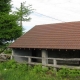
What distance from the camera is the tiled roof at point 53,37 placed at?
58.9ft

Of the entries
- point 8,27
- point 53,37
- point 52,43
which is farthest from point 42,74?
point 8,27

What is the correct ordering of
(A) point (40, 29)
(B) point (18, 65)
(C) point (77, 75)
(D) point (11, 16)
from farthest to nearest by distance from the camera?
(D) point (11, 16), (A) point (40, 29), (B) point (18, 65), (C) point (77, 75)

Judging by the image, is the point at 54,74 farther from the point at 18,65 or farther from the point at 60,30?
the point at 60,30

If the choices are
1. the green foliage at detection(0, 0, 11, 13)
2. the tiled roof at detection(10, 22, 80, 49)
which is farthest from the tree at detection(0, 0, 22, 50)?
the tiled roof at detection(10, 22, 80, 49)

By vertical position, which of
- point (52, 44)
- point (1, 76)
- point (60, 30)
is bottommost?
point (1, 76)

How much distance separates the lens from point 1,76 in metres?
15.7

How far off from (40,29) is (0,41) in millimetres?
6095

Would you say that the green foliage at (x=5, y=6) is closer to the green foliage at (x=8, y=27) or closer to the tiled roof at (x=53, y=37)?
the green foliage at (x=8, y=27)

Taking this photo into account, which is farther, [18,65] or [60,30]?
[60,30]

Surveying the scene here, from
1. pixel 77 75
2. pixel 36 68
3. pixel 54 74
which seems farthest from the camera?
pixel 36 68

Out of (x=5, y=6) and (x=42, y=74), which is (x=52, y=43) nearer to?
(x=42, y=74)

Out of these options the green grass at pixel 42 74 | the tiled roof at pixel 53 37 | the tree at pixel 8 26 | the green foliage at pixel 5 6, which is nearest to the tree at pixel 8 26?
the tree at pixel 8 26

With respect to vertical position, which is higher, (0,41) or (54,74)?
(0,41)

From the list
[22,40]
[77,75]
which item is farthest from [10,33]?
[77,75]
